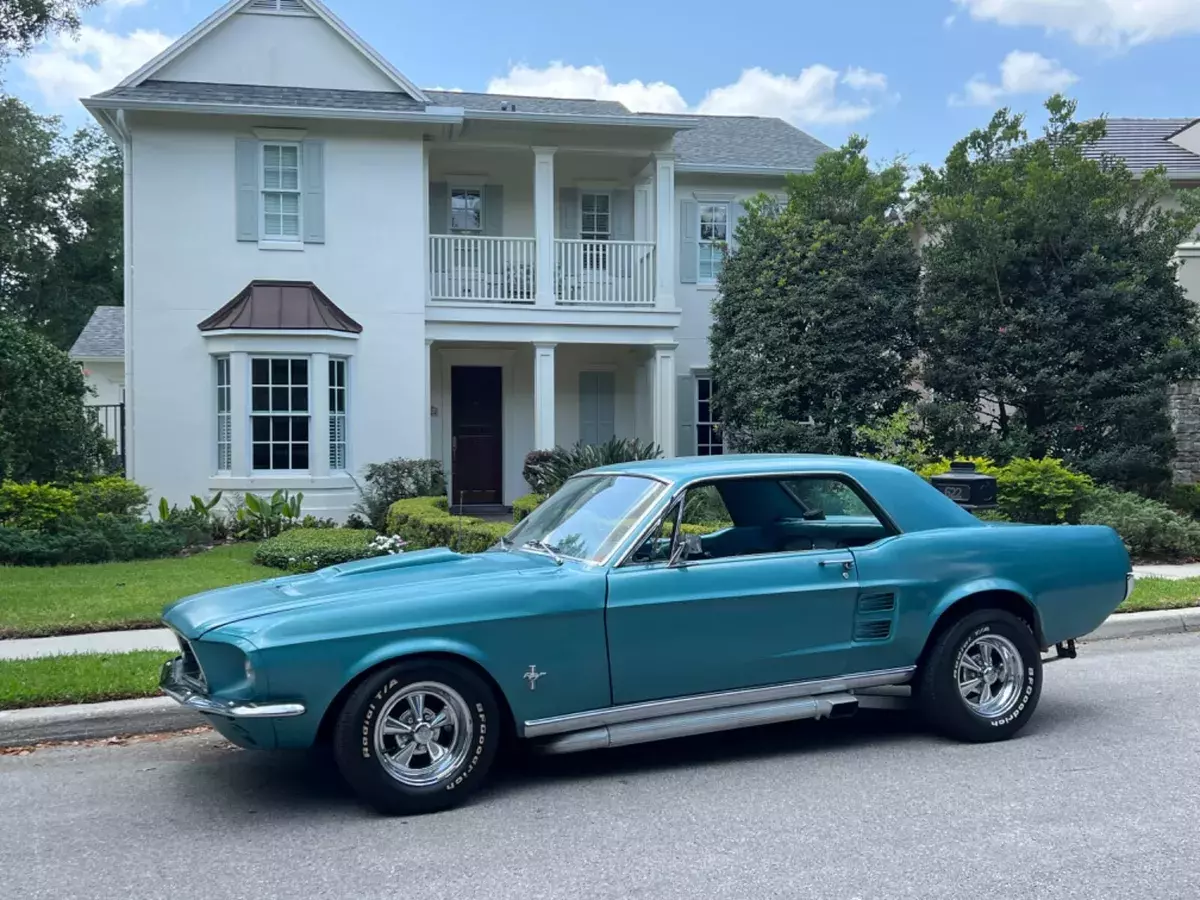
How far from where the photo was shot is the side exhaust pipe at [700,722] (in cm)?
493

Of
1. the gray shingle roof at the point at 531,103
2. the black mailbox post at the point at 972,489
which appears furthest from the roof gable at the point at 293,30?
the black mailbox post at the point at 972,489

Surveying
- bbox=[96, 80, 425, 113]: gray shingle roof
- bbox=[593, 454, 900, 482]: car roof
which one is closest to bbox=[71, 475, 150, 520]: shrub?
bbox=[96, 80, 425, 113]: gray shingle roof

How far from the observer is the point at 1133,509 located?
489 inches

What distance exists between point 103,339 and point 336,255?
45.6ft

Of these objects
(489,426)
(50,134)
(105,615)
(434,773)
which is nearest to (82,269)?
(50,134)

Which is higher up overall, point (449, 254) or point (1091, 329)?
point (449, 254)

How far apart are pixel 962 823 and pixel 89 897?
3.37 meters

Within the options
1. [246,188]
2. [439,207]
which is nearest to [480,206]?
[439,207]

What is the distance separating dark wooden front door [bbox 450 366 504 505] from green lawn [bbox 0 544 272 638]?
6.15m

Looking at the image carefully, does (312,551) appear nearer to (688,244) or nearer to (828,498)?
(828,498)

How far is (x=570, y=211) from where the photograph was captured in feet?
62.3

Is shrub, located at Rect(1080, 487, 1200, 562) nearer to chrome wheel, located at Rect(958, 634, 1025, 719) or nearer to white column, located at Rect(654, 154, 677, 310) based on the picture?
chrome wheel, located at Rect(958, 634, 1025, 719)

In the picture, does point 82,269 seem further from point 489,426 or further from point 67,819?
point 67,819

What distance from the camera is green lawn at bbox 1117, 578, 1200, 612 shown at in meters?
9.11
